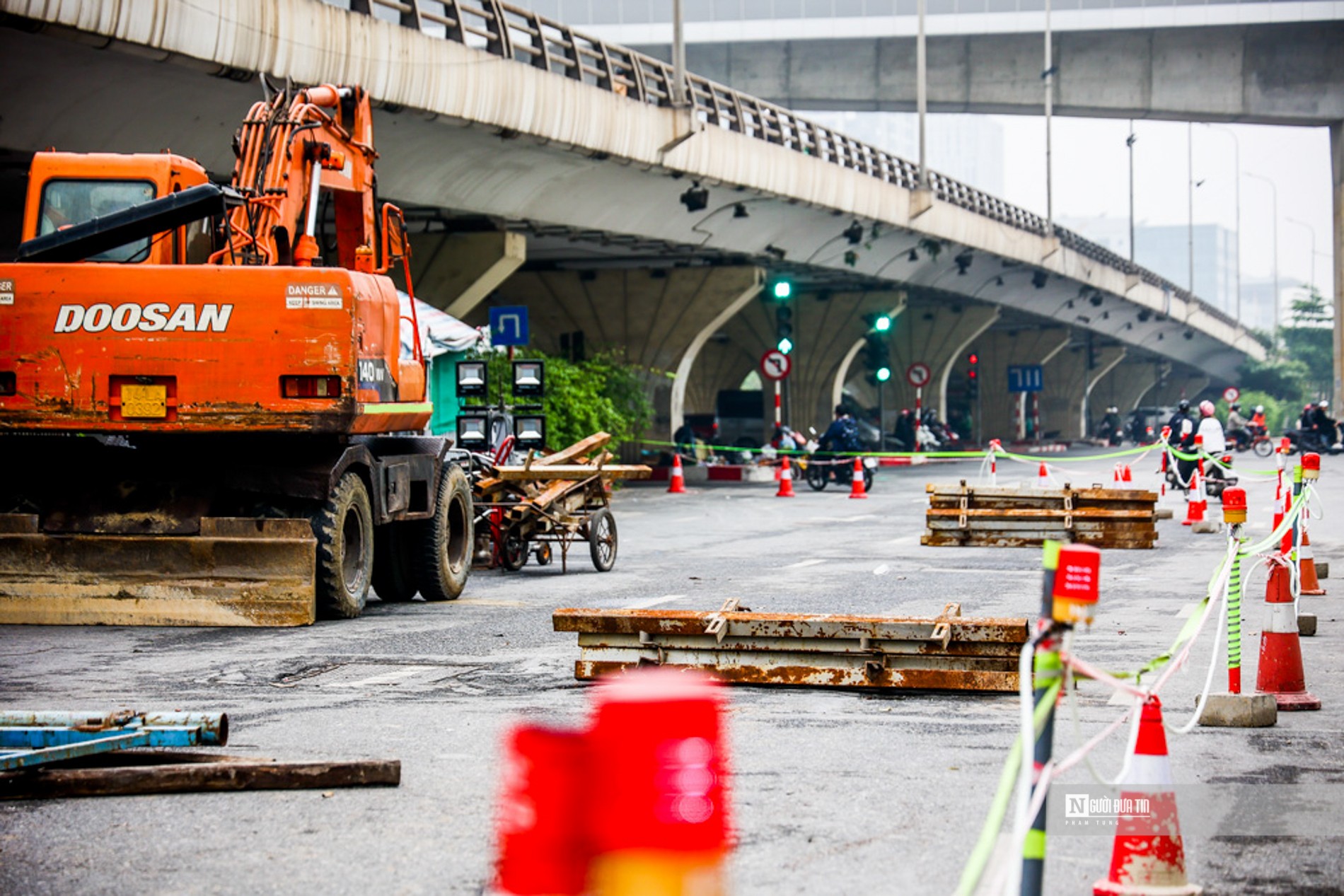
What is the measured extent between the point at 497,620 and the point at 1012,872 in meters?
8.85

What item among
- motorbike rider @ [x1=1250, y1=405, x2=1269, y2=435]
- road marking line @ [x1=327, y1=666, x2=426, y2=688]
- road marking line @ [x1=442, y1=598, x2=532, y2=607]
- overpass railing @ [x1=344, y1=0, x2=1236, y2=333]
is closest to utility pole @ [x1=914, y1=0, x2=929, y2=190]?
overpass railing @ [x1=344, y1=0, x2=1236, y2=333]

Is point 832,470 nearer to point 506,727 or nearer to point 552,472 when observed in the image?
point 552,472

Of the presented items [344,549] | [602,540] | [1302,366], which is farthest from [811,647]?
[1302,366]

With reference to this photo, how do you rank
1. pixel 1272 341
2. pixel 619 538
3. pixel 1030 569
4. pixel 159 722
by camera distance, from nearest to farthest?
1. pixel 159 722
2. pixel 1030 569
3. pixel 619 538
4. pixel 1272 341

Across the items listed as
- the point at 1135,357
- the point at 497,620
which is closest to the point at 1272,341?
the point at 1135,357

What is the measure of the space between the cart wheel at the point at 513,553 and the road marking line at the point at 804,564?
2.56 m

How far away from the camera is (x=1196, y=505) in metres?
22.7

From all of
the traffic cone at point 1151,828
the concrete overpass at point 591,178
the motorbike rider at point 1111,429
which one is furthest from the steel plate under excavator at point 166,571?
the motorbike rider at point 1111,429

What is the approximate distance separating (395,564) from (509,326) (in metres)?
14.7

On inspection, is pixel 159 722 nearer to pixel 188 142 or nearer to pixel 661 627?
pixel 661 627

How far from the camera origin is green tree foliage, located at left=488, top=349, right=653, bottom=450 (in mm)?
30984

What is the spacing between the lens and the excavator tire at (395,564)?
13961mm

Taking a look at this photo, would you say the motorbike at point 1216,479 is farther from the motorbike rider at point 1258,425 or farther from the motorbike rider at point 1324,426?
the motorbike rider at point 1258,425

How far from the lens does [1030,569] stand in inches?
639
